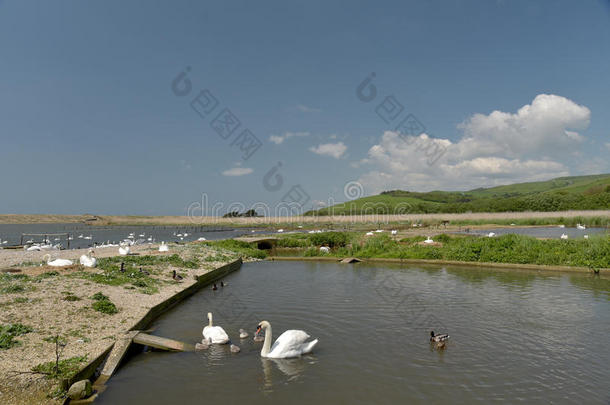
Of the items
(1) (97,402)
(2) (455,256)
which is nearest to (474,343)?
(1) (97,402)

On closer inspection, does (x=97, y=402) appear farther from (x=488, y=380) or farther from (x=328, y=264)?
(x=328, y=264)

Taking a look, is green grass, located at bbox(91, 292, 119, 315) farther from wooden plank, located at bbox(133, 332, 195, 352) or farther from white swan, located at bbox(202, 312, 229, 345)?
white swan, located at bbox(202, 312, 229, 345)

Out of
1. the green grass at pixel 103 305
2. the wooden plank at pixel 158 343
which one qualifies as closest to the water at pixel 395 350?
the wooden plank at pixel 158 343

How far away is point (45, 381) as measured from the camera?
7281mm

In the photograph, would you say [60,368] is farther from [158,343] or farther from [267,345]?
[267,345]

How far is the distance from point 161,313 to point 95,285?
9.53 feet

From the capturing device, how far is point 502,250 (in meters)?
25.0

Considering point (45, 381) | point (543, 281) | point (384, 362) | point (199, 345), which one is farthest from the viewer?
point (543, 281)

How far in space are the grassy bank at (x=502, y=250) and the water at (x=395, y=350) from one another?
13.2 ft

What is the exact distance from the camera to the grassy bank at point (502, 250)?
21.9 meters

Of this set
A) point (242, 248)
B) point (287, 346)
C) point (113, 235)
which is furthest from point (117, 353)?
point (113, 235)

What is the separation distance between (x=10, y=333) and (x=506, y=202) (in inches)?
4244

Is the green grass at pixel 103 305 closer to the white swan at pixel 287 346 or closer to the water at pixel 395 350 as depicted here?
the water at pixel 395 350

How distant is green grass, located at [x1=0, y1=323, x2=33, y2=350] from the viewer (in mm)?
→ 8328
